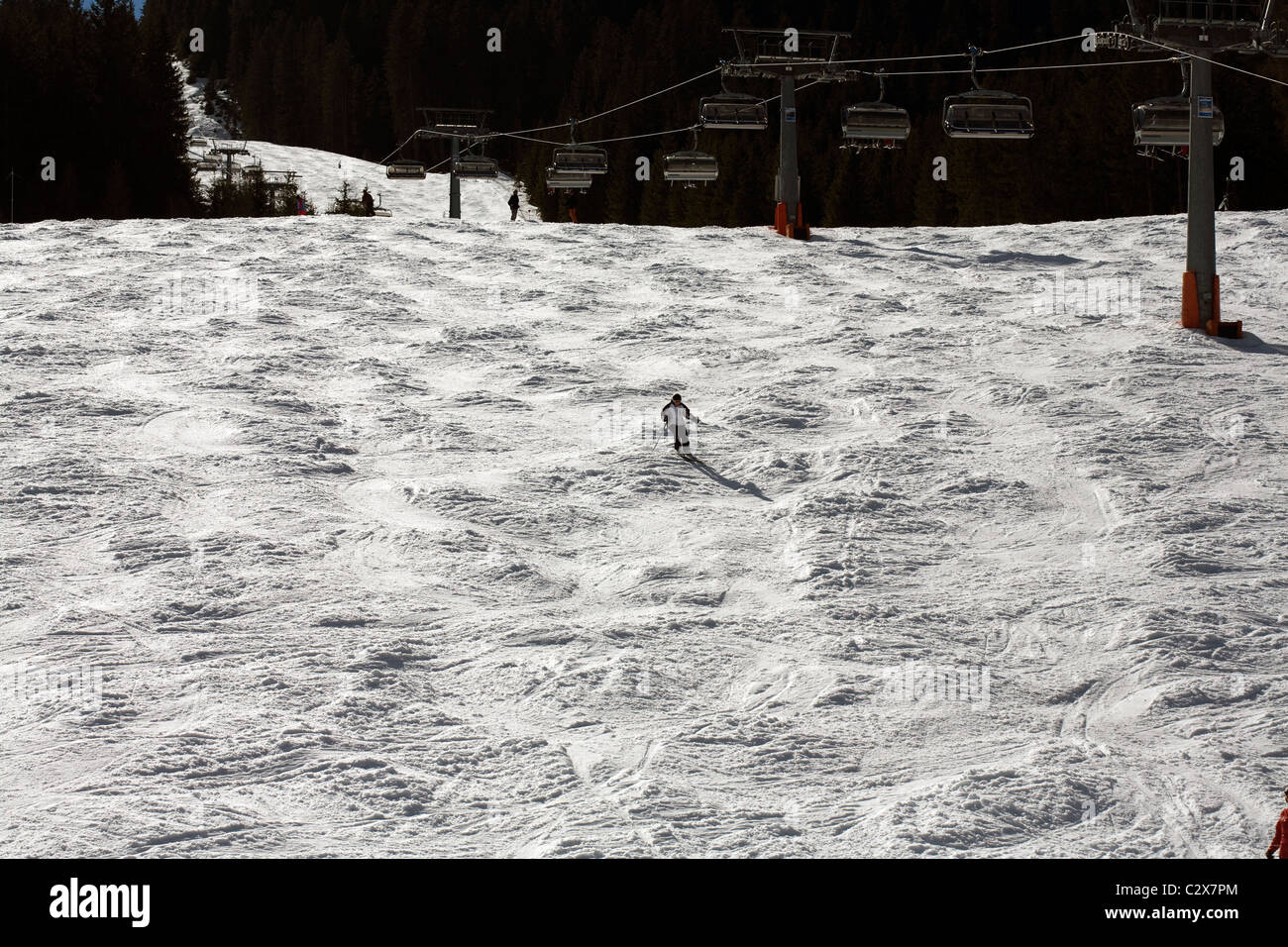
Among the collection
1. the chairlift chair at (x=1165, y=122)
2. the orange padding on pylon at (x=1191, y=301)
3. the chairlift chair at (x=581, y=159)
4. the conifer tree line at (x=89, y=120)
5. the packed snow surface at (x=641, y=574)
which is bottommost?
the packed snow surface at (x=641, y=574)

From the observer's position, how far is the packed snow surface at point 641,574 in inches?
259

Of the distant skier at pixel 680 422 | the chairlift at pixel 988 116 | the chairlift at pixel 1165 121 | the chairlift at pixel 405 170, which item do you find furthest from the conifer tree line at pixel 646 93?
the chairlift at pixel 405 170

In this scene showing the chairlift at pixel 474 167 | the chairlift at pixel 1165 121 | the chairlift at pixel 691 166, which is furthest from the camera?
the chairlift at pixel 474 167

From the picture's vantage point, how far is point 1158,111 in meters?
17.3

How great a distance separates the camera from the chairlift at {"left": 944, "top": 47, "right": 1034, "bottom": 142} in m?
19.1

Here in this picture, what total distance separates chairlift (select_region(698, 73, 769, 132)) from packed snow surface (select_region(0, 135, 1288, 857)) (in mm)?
4348

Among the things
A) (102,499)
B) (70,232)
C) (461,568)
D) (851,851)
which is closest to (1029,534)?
(461,568)

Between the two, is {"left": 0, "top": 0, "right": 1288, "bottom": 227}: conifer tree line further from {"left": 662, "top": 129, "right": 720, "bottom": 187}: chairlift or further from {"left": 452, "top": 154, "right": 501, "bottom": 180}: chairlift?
{"left": 452, "top": 154, "right": 501, "bottom": 180}: chairlift

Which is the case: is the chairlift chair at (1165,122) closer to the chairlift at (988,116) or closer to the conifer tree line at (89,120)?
the chairlift at (988,116)

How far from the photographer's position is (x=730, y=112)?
22859mm

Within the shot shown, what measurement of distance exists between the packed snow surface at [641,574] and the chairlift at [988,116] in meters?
2.42

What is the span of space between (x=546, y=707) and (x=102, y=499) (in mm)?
5663

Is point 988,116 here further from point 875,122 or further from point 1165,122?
point 1165,122

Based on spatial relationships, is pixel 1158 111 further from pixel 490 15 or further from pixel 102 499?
pixel 490 15
